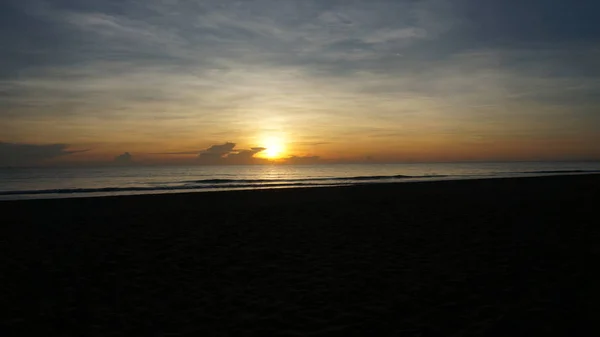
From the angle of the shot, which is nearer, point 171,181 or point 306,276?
point 306,276

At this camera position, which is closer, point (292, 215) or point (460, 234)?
point (460, 234)

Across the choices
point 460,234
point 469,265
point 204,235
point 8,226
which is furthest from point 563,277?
point 8,226

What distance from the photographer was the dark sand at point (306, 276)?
5.82 meters

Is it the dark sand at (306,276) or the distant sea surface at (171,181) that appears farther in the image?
the distant sea surface at (171,181)

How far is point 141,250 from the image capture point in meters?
10.6

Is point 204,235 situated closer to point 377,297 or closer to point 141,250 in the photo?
point 141,250

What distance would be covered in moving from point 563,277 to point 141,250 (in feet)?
29.3

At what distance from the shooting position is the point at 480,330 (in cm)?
542

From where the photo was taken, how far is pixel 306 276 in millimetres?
8086

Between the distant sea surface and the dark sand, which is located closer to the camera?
the dark sand

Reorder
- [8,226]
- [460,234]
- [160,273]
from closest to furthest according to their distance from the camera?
1. [160,273]
2. [460,234]
3. [8,226]

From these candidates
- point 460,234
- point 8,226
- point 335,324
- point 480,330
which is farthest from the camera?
point 8,226

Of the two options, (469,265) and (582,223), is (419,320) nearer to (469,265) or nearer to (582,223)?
(469,265)

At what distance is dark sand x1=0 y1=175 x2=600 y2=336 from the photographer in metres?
5.82
